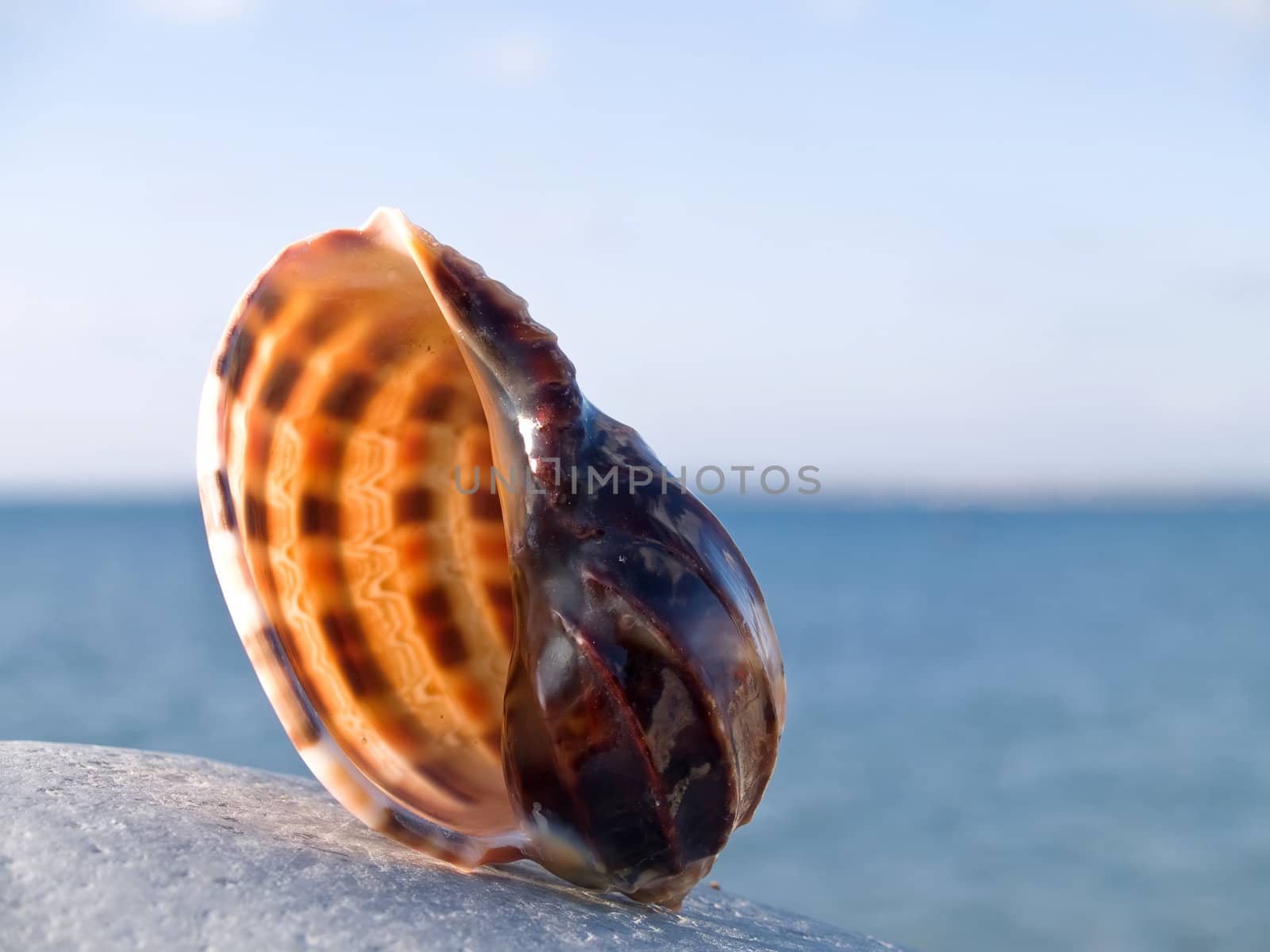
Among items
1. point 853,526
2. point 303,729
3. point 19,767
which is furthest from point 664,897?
point 853,526

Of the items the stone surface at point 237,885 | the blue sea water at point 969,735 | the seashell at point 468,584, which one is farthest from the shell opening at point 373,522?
the blue sea water at point 969,735

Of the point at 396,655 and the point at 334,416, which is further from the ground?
the point at 334,416

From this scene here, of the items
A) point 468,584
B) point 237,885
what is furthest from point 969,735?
point 237,885

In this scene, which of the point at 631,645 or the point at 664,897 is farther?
the point at 664,897

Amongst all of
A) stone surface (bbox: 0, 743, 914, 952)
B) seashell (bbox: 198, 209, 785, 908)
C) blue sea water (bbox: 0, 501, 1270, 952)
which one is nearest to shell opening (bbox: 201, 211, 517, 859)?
seashell (bbox: 198, 209, 785, 908)

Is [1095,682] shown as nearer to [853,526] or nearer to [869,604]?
[869,604]

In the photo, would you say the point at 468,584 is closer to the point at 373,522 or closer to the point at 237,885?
the point at 373,522
